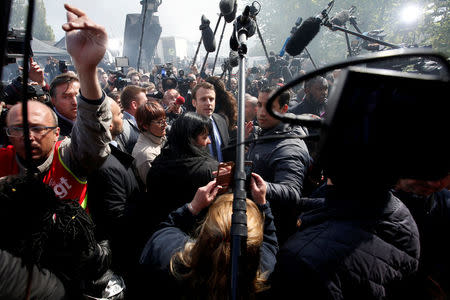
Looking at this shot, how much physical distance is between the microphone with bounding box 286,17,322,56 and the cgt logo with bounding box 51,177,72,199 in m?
2.29

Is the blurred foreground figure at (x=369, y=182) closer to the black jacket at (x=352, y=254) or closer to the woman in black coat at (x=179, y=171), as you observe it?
the black jacket at (x=352, y=254)

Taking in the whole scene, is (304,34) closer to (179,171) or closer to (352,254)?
(179,171)

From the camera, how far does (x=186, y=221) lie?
1.42 m

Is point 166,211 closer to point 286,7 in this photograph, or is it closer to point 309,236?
point 309,236

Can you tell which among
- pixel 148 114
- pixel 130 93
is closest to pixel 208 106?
pixel 148 114

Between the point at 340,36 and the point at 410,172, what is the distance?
35.1 metres

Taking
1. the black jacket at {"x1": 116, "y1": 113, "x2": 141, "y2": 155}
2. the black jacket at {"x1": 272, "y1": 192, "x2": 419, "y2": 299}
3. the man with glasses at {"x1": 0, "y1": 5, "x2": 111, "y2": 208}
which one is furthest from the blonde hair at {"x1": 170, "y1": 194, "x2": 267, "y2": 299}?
the black jacket at {"x1": 116, "y1": 113, "x2": 141, "y2": 155}

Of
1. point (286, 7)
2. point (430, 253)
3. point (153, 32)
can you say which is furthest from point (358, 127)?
point (286, 7)

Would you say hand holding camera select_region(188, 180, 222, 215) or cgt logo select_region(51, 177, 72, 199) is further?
cgt logo select_region(51, 177, 72, 199)

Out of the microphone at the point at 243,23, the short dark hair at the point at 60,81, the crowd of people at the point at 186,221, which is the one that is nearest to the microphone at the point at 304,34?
the crowd of people at the point at 186,221

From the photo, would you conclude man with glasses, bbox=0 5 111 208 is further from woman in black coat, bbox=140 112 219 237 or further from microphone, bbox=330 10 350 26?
microphone, bbox=330 10 350 26

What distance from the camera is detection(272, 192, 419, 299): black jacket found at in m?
0.91

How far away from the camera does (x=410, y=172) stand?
0.55m

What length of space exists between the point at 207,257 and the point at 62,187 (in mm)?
1132
